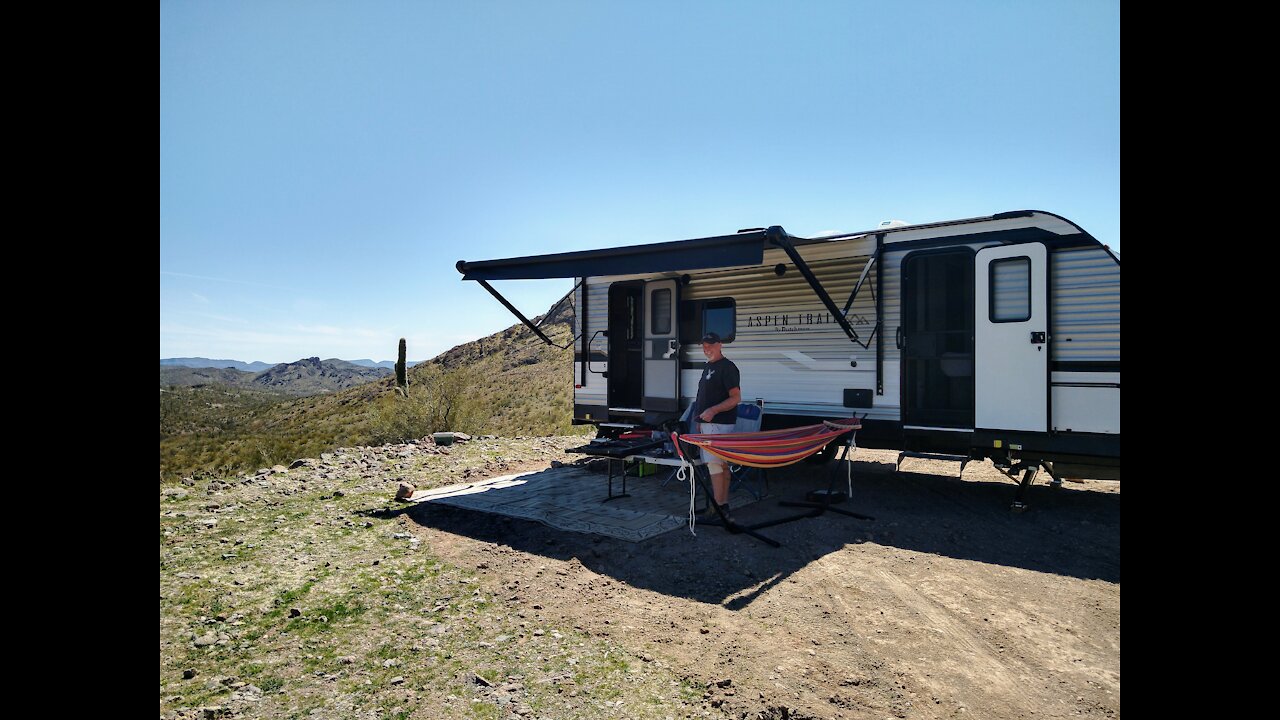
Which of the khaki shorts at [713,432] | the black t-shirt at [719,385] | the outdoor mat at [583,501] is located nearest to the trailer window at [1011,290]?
the black t-shirt at [719,385]

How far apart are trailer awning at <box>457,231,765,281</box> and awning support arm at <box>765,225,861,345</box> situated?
0.55 feet

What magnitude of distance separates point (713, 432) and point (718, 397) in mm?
309

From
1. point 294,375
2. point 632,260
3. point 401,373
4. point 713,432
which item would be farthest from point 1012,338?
point 294,375

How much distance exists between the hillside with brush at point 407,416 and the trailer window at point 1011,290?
5.46 m

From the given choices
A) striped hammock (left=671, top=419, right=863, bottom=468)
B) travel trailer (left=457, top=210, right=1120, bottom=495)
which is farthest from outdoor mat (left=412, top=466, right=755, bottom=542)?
travel trailer (left=457, top=210, right=1120, bottom=495)

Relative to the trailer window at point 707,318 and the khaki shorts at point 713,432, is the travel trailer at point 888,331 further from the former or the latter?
the khaki shorts at point 713,432

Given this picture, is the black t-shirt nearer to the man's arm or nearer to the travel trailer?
the man's arm

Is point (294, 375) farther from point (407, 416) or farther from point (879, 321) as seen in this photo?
point (879, 321)

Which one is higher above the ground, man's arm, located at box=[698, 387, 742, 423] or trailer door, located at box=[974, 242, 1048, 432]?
trailer door, located at box=[974, 242, 1048, 432]

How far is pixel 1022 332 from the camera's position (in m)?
5.80

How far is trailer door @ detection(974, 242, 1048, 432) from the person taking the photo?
Result: 18.8ft
